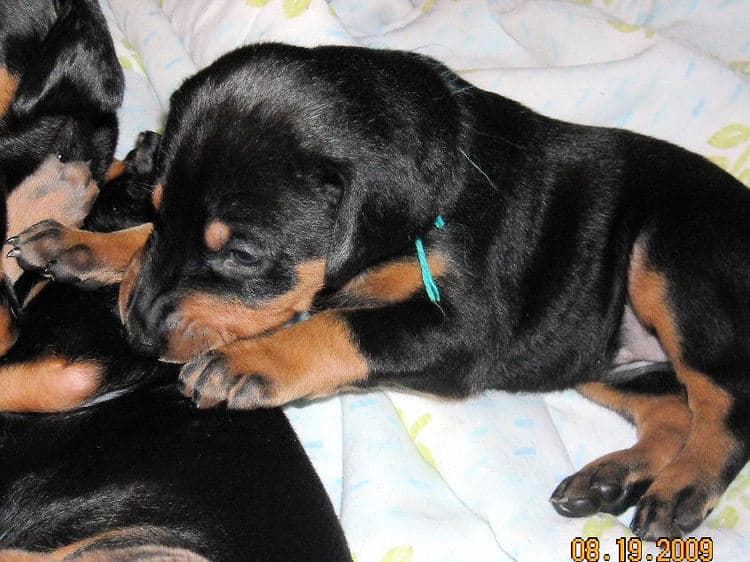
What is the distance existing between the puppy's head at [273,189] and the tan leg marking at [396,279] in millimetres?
178

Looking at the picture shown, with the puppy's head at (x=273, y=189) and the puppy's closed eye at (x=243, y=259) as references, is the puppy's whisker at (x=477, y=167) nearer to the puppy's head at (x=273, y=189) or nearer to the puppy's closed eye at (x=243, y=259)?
the puppy's head at (x=273, y=189)

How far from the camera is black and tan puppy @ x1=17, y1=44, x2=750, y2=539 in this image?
2.48 m

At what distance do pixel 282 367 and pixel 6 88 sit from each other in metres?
1.37

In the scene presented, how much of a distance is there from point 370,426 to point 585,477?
75 centimetres

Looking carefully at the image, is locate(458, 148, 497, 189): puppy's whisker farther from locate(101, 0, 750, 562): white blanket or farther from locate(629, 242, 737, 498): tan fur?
locate(101, 0, 750, 562): white blanket

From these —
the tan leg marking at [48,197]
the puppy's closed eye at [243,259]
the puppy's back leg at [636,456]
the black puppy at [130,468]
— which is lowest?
the puppy's back leg at [636,456]

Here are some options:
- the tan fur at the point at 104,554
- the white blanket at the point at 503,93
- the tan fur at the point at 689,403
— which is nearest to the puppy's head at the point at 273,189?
the tan fur at the point at 104,554

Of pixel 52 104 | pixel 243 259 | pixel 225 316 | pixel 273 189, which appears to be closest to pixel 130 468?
pixel 225 316

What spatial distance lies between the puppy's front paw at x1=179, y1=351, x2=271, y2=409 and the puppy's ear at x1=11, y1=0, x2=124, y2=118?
1.13 meters

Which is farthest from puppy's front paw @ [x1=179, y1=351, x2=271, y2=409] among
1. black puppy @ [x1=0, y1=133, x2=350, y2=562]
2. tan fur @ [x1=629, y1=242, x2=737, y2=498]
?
tan fur @ [x1=629, y1=242, x2=737, y2=498]

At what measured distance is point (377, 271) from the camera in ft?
9.32

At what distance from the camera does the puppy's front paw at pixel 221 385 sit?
2.56 m

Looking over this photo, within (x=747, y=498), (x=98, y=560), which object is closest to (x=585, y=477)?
(x=747, y=498)
